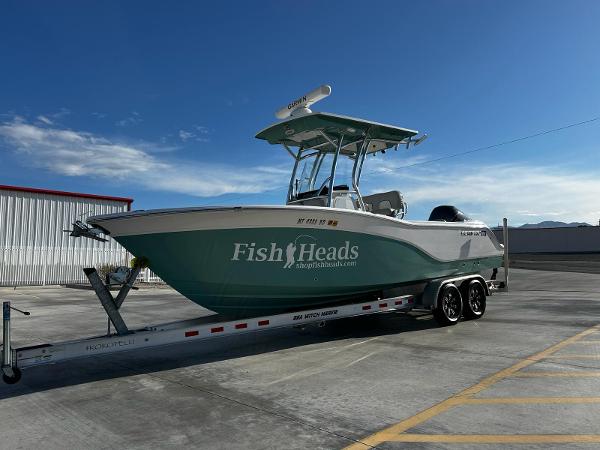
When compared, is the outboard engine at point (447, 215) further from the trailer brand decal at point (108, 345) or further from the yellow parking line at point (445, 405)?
the trailer brand decal at point (108, 345)

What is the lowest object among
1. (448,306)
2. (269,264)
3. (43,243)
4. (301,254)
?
(448,306)

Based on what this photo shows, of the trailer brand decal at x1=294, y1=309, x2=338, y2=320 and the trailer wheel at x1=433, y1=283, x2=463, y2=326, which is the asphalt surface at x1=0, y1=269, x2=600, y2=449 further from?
the trailer brand decal at x1=294, y1=309, x2=338, y2=320

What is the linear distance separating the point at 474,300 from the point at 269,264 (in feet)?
15.7

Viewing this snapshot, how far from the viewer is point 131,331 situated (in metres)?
5.61

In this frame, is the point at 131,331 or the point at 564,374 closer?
the point at 564,374

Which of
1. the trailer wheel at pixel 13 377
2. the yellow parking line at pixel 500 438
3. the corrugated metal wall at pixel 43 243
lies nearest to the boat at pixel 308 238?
the trailer wheel at pixel 13 377

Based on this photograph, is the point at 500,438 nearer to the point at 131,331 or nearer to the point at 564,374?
the point at 564,374

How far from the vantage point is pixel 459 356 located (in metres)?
5.98

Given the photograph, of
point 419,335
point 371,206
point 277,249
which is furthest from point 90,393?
point 371,206

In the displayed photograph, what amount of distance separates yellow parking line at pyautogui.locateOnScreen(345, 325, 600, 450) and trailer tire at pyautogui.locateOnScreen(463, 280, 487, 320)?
2.45 m

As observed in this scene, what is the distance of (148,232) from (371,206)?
465 cm

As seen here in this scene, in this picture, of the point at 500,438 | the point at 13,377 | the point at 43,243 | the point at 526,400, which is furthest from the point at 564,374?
the point at 43,243

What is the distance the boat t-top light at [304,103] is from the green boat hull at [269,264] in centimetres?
221

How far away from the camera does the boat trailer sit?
15.3 ft
